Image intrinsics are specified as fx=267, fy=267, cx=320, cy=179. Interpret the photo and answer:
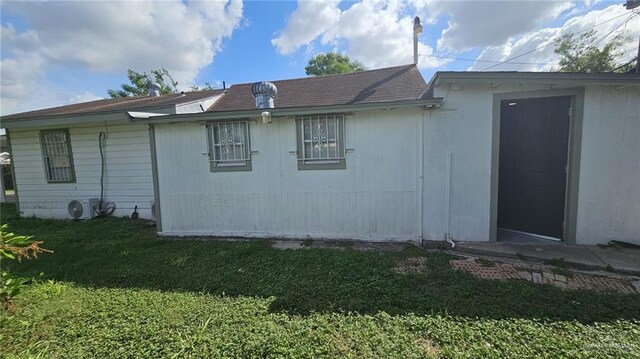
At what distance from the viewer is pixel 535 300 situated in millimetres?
2744

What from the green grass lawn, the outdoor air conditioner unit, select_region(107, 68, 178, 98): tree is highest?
select_region(107, 68, 178, 98): tree

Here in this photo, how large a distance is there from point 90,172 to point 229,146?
16.6 feet

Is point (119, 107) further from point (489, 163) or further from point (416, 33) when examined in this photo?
point (489, 163)

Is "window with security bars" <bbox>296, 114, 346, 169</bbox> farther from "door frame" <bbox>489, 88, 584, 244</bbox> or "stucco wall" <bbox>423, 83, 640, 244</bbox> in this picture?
"door frame" <bbox>489, 88, 584, 244</bbox>

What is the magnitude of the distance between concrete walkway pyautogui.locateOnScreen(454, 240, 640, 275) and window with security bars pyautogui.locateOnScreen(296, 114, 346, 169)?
99.7 inches

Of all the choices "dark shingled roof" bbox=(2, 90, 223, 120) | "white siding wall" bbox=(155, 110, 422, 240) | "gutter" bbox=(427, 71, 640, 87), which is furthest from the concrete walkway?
"dark shingled roof" bbox=(2, 90, 223, 120)

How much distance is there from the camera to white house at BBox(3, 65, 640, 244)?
402cm

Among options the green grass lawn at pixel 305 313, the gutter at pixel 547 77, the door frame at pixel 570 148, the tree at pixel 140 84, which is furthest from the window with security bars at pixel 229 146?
the tree at pixel 140 84

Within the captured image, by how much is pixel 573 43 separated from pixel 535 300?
2575 cm

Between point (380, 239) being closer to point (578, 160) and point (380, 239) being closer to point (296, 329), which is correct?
point (296, 329)

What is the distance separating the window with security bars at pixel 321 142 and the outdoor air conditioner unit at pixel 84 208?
6306 millimetres

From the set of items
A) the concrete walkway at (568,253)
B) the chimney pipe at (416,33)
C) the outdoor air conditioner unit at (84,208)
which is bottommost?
the concrete walkway at (568,253)

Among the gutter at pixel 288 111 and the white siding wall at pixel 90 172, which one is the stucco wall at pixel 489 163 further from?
the white siding wall at pixel 90 172

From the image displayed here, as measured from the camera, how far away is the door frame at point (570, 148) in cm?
401
